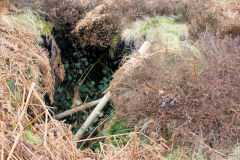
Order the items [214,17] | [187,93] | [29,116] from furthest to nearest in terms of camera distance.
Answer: [214,17] → [187,93] → [29,116]

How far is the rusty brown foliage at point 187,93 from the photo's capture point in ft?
10.8

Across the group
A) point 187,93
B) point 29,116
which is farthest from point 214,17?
point 29,116

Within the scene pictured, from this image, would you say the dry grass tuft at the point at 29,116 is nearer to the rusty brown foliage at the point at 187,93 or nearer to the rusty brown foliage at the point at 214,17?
the rusty brown foliage at the point at 187,93

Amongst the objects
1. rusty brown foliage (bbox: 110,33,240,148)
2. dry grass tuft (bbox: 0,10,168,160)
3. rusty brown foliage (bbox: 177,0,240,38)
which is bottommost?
rusty brown foliage (bbox: 110,33,240,148)

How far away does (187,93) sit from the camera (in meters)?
3.57

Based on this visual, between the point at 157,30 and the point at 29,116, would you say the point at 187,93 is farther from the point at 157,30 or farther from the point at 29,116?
the point at 29,116

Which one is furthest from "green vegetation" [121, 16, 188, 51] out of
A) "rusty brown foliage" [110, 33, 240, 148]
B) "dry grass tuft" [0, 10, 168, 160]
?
"dry grass tuft" [0, 10, 168, 160]

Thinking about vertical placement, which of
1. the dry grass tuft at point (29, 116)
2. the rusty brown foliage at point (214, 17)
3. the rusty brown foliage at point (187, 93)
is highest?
the dry grass tuft at point (29, 116)

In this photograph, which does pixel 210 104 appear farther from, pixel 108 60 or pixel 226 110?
pixel 108 60

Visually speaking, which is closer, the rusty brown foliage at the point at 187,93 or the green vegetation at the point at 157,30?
the rusty brown foliage at the point at 187,93

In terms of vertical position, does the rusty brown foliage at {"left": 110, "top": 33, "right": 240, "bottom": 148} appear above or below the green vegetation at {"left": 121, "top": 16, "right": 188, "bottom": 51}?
below

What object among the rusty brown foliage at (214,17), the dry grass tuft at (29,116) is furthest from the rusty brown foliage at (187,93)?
the rusty brown foliage at (214,17)

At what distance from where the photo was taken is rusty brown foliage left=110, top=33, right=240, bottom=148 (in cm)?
330

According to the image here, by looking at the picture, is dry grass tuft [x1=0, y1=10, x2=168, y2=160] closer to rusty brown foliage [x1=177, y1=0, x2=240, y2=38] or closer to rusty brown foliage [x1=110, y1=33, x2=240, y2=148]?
rusty brown foliage [x1=110, y1=33, x2=240, y2=148]
